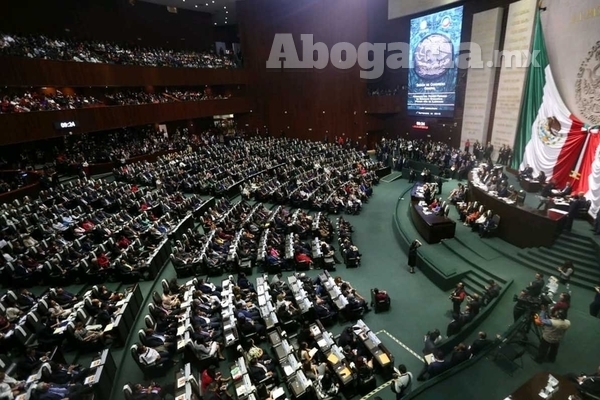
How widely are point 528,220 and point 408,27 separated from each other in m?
21.8

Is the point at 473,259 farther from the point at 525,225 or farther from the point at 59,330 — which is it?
the point at 59,330

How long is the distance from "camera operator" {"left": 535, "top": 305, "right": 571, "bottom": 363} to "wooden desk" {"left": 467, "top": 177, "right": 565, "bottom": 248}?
4.45 m

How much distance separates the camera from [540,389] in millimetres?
5570

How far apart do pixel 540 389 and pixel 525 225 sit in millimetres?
6540

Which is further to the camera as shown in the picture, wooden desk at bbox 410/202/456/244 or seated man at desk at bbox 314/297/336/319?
wooden desk at bbox 410/202/456/244

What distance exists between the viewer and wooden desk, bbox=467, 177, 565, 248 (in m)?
10.2

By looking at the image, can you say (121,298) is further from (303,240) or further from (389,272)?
(389,272)

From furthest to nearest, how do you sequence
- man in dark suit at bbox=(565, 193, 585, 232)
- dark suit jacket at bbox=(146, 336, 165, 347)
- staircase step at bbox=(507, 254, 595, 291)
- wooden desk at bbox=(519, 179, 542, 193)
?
wooden desk at bbox=(519, 179, 542, 193) < man in dark suit at bbox=(565, 193, 585, 232) < staircase step at bbox=(507, 254, 595, 291) < dark suit jacket at bbox=(146, 336, 165, 347)

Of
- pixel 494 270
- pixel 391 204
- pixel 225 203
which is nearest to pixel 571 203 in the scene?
pixel 494 270

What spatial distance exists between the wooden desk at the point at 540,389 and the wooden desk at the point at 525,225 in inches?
227

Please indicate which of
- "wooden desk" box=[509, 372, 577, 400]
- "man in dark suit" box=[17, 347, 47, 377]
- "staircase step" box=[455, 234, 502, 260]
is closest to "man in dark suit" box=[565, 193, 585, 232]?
"staircase step" box=[455, 234, 502, 260]

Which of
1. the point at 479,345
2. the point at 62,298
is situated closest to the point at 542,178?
the point at 479,345

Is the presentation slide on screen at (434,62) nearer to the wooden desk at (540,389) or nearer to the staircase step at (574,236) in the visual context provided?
the staircase step at (574,236)

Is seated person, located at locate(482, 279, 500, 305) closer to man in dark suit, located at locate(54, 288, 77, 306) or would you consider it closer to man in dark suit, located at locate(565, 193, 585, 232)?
man in dark suit, located at locate(565, 193, 585, 232)
